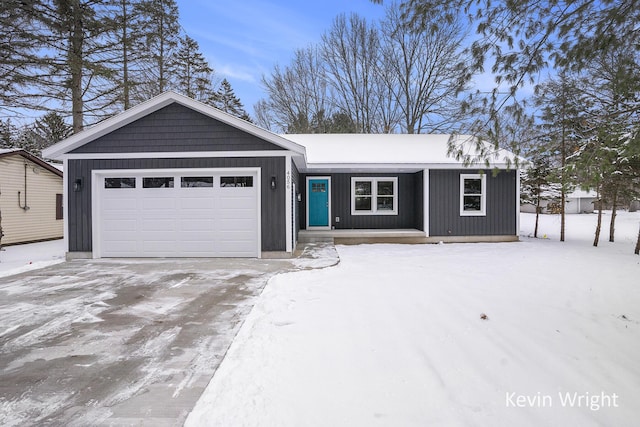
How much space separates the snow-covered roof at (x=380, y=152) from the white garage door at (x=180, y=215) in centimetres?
290

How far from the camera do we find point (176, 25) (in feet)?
47.9

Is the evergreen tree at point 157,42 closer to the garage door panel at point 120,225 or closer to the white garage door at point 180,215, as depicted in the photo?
the white garage door at point 180,215

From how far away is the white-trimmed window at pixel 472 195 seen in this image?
33.6 feet

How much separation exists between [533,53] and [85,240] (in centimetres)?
937

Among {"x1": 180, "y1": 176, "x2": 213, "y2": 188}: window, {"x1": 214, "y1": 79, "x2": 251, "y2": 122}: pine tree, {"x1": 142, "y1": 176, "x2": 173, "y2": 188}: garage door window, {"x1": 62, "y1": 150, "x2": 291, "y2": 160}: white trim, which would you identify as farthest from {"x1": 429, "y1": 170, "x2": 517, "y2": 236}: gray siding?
{"x1": 214, "y1": 79, "x2": 251, "y2": 122}: pine tree

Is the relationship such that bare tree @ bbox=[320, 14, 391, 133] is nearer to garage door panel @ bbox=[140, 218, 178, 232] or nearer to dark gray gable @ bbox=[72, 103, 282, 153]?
dark gray gable @ bbox=[72, 103, 282, 153]

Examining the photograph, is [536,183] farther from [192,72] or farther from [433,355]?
[192,72]

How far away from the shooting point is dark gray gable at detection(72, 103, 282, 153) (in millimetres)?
7539

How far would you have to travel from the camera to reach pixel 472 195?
10305 millimetres

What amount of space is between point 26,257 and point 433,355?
10.1m

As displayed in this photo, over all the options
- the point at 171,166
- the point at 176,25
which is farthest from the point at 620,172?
the point at 176,25

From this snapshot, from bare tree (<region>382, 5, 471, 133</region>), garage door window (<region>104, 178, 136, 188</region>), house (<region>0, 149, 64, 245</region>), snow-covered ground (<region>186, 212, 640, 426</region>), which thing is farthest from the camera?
bare tree (<region>382, 5, 471, 133</region>)

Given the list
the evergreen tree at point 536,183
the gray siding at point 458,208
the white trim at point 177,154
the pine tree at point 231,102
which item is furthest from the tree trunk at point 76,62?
the evergreen tree at point 536,183

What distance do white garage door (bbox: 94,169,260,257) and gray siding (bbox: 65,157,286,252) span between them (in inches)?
7.4
